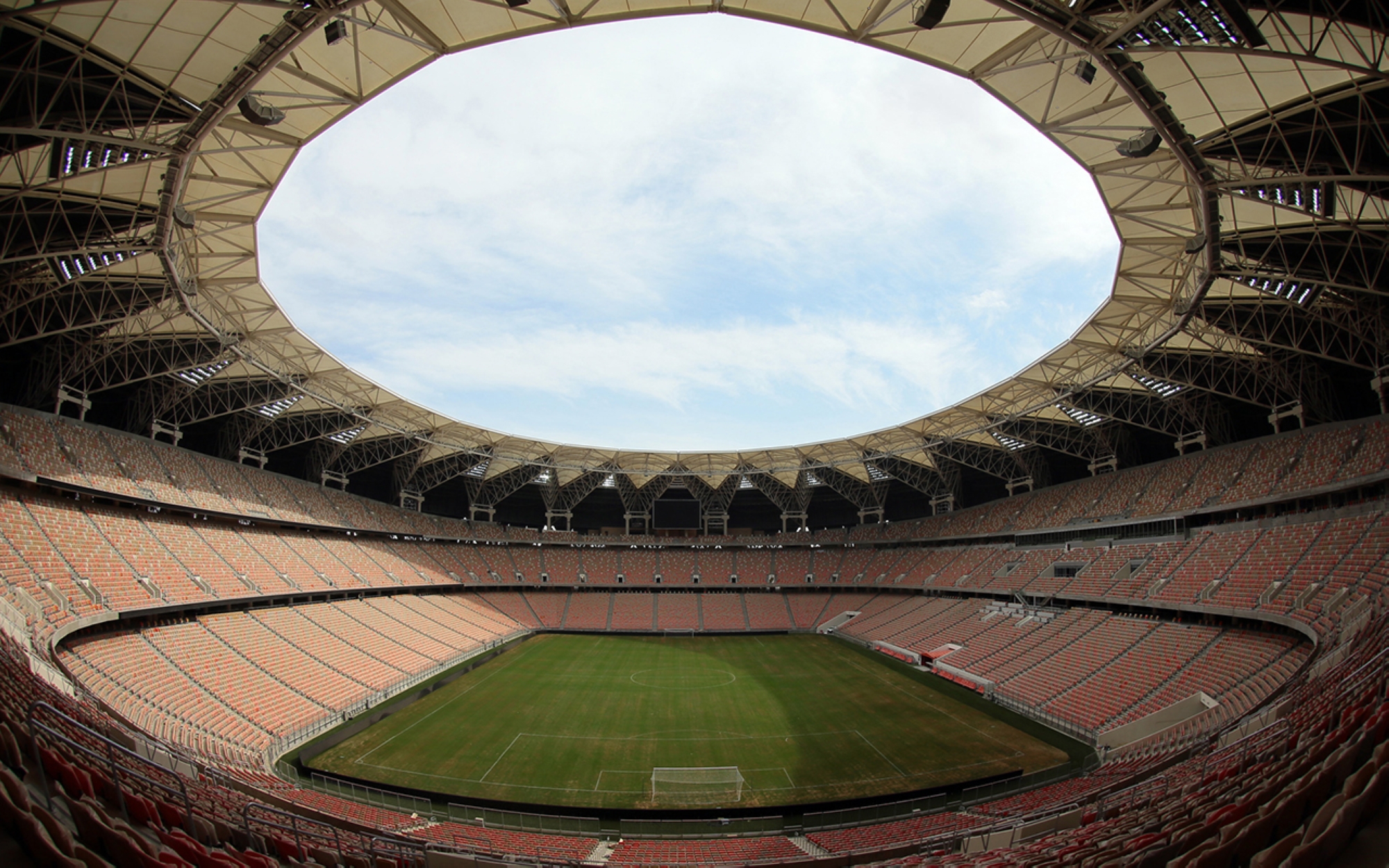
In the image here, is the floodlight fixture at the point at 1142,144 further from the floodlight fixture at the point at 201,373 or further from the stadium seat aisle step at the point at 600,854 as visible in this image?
the floodlight fixture at the point at 201,373

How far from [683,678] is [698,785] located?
16.0 m

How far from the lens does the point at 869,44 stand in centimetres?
1509

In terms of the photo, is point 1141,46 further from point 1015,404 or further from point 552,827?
point 1015,404

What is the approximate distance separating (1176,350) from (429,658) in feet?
146

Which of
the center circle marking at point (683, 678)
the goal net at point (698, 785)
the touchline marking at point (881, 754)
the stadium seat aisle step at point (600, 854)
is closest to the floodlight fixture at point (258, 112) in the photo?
the stadium seat aisle step at point (600, 854)

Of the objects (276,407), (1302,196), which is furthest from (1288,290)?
(276,407)

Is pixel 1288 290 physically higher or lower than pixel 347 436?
higher

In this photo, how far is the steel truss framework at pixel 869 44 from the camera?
44.1ft

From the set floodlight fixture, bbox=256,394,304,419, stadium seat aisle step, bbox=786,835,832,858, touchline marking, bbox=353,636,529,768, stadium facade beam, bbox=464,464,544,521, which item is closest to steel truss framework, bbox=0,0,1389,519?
floodlight fixture, bbox=256,394,304,419

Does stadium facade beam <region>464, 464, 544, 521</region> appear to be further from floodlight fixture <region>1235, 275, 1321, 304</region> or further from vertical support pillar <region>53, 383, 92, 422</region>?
floodlight fixture <region>1235, 275, 1321, 304</region>

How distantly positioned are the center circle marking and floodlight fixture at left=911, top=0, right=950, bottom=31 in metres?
32.3

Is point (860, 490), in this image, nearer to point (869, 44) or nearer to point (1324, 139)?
point (1324, 139)

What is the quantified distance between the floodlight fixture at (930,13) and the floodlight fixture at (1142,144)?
25.1 ft

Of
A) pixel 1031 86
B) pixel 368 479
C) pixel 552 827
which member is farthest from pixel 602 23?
pixel 368 479
